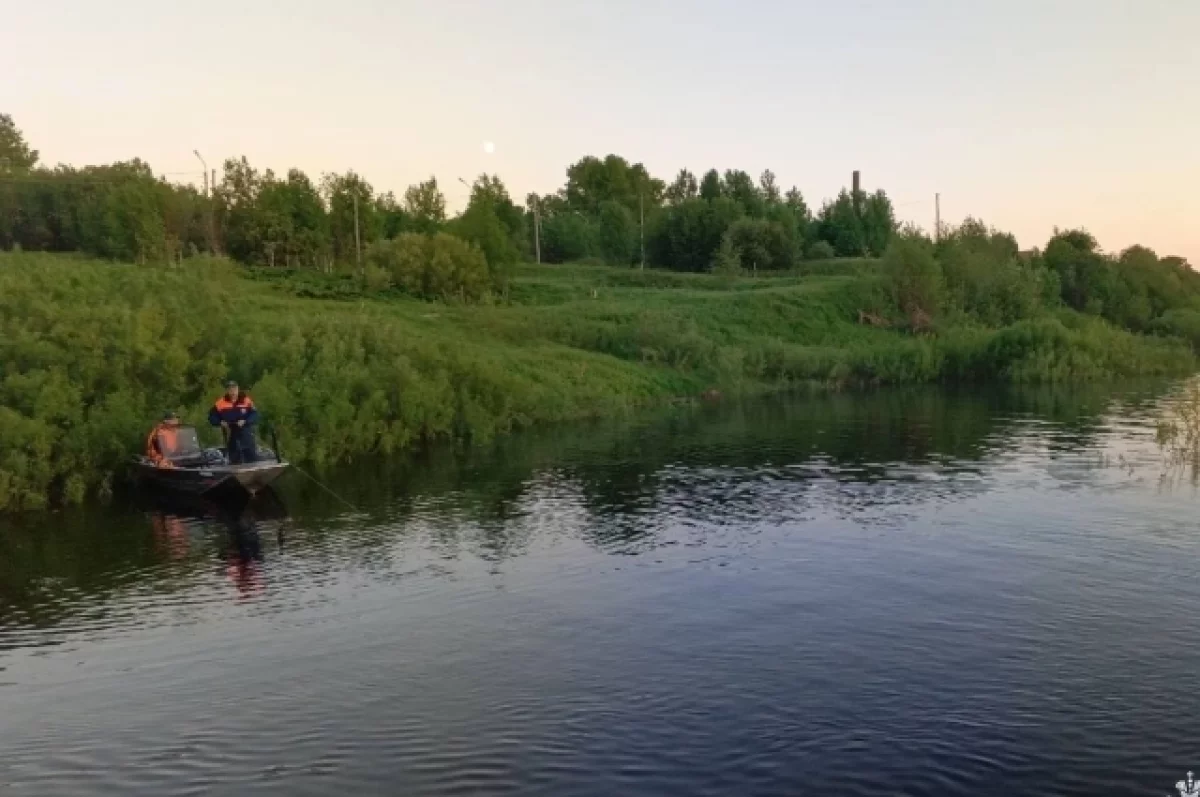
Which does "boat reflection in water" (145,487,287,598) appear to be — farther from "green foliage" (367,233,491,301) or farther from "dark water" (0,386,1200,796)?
"green foliage" (367,233,491,301)

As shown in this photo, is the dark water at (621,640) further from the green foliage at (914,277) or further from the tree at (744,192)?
the tree at (744,192)

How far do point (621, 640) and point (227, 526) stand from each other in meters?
14.0

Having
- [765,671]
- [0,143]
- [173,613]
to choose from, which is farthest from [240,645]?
[0,143]

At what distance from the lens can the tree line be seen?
7694 cm

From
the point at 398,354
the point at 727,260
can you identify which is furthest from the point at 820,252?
the point at 398,354

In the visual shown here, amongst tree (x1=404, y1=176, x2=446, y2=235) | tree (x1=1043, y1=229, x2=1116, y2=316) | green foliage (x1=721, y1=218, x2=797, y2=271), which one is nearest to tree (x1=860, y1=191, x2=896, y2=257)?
green foliage (x1=721, y1=218, x2=797, y2=271)

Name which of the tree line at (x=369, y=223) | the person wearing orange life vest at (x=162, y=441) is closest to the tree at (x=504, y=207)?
the tree line at (x=369, y=223)

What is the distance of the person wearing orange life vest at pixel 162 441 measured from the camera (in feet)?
97.3

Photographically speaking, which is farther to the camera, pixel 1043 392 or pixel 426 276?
pixel 426 276

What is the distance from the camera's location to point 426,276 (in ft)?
234

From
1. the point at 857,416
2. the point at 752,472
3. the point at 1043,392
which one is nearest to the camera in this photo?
the point at 752,472

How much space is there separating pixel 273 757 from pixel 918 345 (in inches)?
2346

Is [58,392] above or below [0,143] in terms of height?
below

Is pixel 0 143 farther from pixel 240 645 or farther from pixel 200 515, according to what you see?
pixel 240 645
